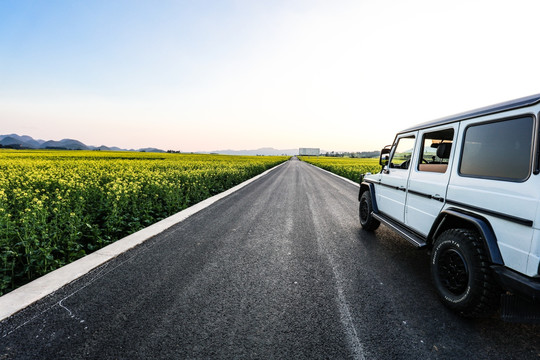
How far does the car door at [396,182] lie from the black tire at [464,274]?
1.27 m

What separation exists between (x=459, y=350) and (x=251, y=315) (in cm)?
183

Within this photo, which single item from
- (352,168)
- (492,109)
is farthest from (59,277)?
(352,168)

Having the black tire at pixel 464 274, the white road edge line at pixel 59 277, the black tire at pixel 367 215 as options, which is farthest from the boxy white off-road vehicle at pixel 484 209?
the white road edge line at pixel 59 277

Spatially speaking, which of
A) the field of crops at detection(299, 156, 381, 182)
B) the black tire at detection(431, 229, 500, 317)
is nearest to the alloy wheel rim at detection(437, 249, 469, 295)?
the black tire at detection(431, 229, 500, 317)

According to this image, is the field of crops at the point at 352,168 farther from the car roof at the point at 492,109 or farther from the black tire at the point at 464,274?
the black tire at the point at 464,274

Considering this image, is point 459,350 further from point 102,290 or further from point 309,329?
point 102,290

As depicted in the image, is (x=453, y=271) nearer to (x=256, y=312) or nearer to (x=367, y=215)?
(x=256, y=312)

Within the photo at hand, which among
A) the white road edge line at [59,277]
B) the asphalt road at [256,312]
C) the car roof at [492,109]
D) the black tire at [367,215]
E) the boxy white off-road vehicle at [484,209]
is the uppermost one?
the car roof at [492,109]

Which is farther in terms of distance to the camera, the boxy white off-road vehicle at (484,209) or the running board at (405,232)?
the running board at (405,232)

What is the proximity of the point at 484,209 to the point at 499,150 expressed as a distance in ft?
2.08

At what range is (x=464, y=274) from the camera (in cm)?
253

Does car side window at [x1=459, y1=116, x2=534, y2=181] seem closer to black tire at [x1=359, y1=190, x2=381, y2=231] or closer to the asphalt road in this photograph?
the asphalt road

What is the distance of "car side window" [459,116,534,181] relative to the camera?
7.29 feet

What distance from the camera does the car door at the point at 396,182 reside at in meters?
4.14
